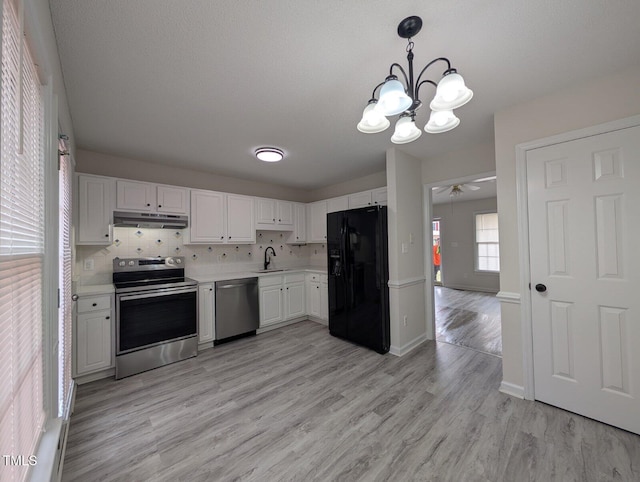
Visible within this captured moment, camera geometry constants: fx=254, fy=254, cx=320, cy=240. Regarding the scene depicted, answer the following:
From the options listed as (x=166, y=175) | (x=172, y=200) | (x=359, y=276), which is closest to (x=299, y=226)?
(x=359, y=276)

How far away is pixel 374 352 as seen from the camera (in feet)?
10.3

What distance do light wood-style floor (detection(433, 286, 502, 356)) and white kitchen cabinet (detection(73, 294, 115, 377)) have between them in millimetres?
3956

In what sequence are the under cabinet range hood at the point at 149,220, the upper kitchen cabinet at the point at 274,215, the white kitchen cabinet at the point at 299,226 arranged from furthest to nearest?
the white kitchen cabinet at the point at 299,226 < the upper kitchen cabinet at the point at 274,215 < the under cabinet range hood at the point at 149,220

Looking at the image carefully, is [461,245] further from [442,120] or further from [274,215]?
[442,120]

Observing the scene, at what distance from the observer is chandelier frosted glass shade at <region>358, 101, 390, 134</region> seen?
1453mm

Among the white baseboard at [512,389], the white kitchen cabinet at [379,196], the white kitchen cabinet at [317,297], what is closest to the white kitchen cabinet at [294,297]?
the white kitchen cabinet at [317,297]

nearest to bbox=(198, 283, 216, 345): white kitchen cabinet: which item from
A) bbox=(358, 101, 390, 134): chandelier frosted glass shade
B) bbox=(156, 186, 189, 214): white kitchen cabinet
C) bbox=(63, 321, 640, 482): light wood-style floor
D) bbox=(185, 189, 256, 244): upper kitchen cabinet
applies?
bbox=(63, 321, 640, 482): light wood-style floor

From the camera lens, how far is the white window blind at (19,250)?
0.75m

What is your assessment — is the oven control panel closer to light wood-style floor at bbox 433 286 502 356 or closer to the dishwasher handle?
the dishwasher handle

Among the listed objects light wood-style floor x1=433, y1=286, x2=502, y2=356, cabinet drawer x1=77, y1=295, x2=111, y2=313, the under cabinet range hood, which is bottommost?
light wood-style floor x1=433, y1=286, x2=502, y2=356

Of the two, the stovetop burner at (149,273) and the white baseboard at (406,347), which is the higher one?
the stovetop burner at (149,273)

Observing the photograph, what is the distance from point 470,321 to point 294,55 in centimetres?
452

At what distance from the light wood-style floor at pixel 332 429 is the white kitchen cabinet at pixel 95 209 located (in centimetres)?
152

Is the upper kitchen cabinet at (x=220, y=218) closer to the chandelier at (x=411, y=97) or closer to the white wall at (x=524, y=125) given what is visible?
the chandelier at (x=411, y=97)
